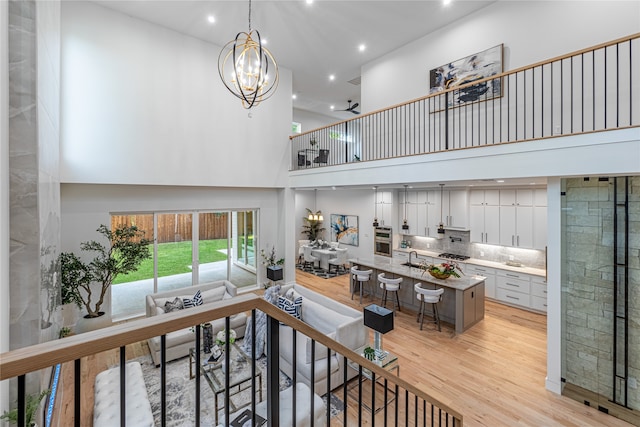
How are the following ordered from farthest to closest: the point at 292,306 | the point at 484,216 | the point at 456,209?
the point at 456,209 → the point at 484,216 → the point at 292,306

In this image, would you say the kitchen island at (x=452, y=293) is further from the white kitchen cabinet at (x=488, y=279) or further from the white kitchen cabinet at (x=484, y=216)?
the white kitchen cabinet at (x=484, y=216)

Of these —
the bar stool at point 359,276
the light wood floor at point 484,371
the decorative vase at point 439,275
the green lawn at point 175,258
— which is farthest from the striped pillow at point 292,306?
the green lawn at point 175,258

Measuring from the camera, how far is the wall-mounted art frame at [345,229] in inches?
423

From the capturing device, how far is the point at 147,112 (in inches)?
243

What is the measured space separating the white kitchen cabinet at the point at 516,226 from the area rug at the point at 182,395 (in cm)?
573

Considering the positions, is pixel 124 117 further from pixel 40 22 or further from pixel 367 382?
pixel 367 382

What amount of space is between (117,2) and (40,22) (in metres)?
3.87

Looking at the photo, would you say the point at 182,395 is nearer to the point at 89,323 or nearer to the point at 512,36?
the point at 89,323

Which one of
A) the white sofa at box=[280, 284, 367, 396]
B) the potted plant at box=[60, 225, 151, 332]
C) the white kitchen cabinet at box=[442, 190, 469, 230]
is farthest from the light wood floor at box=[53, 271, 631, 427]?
the white kitchen cabinet at box=[442, 190, 469, 230]

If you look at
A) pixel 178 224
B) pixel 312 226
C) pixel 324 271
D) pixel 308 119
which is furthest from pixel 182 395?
pixel 308 119

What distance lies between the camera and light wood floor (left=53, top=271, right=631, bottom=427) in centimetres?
350

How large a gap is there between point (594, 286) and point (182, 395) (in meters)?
5.60

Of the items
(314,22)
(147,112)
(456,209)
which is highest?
(314,22)

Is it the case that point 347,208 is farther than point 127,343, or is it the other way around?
point 347,208
